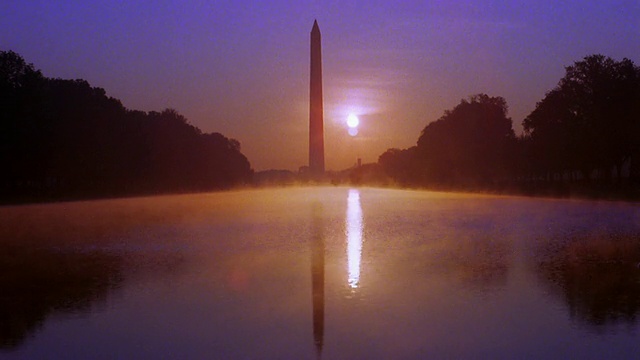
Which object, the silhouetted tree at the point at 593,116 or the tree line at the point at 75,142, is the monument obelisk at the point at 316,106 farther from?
the silhouetted tree at the point at 593,116

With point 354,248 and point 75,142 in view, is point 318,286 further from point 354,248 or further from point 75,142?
point 75,142

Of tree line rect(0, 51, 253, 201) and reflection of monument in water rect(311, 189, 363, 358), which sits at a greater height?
tree line rect(0, 51, 253, 201)

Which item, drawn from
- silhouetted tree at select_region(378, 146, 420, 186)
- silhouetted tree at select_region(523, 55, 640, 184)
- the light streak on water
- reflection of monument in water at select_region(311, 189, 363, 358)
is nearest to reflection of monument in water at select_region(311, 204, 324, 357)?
reflection of monument in water at select_region(311, 189, 363, 358)

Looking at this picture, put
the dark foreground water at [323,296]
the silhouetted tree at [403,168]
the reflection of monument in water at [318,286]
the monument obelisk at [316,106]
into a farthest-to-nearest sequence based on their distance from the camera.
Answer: the silhouetted tree at [403,168] → the monument obelisk at [316,106] → the reflection of monument in water at [318,286] → the dark foreground water at [323,296]

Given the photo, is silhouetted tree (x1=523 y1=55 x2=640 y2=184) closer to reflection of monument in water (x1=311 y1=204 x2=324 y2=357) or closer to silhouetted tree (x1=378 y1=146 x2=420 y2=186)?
reflection of monument in water (x1=311 y1=204 x2=324 y2=357)

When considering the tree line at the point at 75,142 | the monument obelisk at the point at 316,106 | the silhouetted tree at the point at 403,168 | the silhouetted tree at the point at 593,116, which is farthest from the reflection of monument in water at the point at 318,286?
the silhouetted tree at the point at 403,168

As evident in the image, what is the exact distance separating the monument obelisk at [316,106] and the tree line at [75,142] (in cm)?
1973

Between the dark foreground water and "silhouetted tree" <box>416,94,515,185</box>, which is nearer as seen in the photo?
the dark foreground water

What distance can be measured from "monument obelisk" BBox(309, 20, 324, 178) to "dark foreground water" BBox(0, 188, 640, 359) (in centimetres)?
5819

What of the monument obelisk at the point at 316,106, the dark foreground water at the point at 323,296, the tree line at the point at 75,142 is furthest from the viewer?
the monument obelisk at the point at 316,106

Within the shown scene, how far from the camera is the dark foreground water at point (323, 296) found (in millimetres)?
9047

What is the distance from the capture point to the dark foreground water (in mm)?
9047

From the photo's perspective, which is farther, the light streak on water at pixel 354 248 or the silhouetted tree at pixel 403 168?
the silhouetted tree at pixel 403 168

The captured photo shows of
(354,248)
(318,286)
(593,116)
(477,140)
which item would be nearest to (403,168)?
(477,140)
